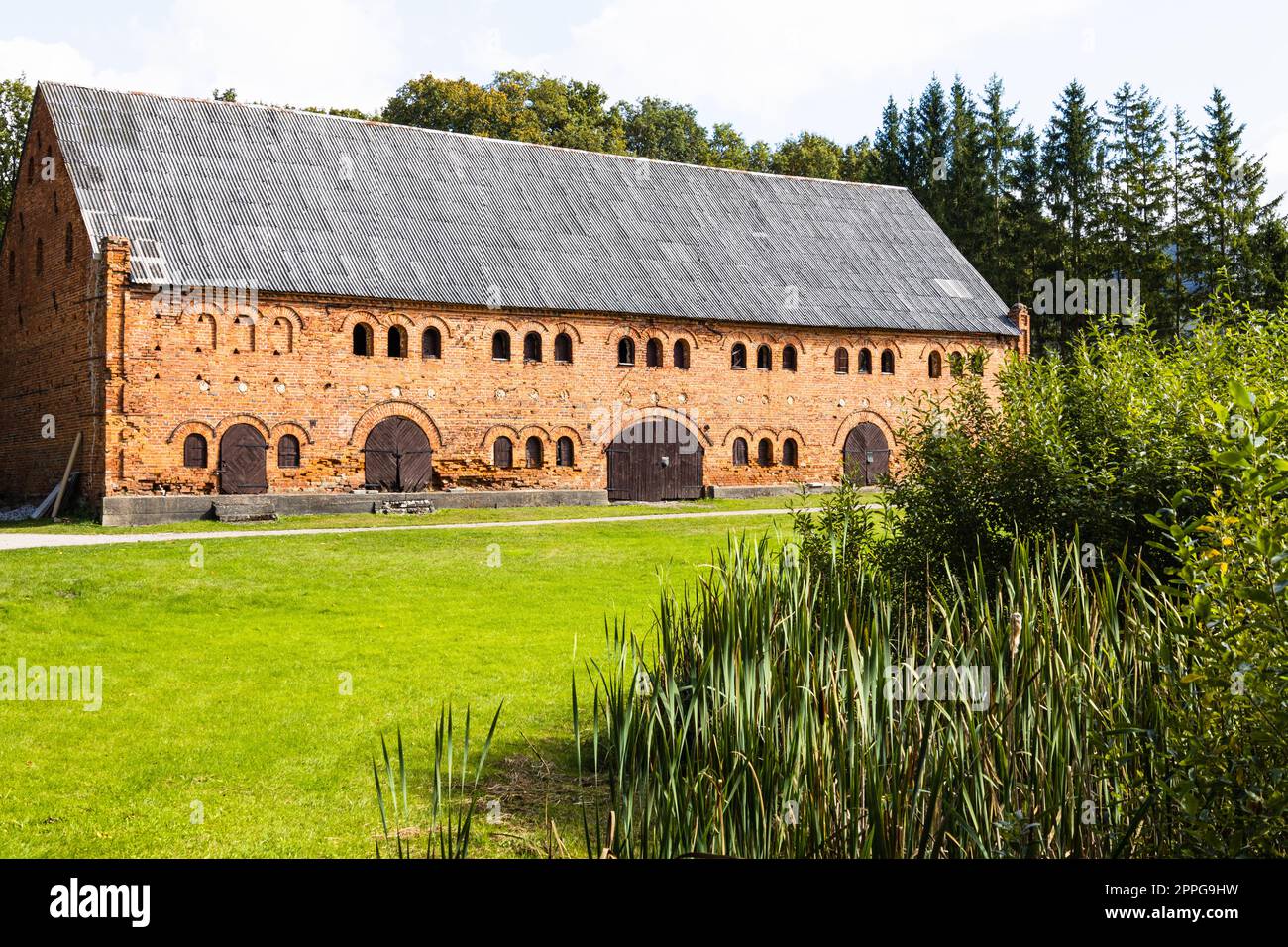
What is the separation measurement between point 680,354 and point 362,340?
9806 mm

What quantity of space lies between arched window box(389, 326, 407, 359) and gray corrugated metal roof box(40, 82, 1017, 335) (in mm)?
1003

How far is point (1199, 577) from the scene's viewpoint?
429 cm

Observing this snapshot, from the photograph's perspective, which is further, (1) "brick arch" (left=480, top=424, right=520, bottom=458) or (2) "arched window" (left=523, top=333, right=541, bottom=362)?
(2) "arched window" (left=523, top=333, right=541, bottom=362)

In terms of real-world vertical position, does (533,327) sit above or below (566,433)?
above

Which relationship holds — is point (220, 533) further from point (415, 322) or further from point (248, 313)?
point (415, 322)

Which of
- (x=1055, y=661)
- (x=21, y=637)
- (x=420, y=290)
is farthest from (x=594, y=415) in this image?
(x=1055, y=661)

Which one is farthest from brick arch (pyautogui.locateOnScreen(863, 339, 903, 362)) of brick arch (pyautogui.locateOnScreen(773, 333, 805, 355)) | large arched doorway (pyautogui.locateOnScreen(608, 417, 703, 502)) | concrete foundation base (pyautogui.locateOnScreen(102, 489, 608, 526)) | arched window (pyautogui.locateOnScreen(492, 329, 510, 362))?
arched window (pyautogui.locateOnScreen(492, 329, 510, 362))

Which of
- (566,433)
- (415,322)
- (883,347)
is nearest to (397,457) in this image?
(415,322)

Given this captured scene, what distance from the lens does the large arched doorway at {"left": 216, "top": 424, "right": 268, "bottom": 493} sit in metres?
28.9

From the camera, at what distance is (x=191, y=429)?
93.7 feet

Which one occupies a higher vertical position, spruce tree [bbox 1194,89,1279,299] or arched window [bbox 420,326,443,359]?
spruce tree [bbox 1194,89,1279,299]

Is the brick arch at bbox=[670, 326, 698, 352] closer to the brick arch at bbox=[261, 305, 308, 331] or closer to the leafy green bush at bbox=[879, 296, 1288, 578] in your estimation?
the brick arch at bbox=[261, 305, 308, 331]
